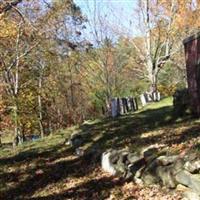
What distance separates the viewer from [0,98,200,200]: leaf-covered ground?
40.4 ft

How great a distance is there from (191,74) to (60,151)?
5835mm

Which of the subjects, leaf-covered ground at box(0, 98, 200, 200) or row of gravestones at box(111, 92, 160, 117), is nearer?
leaf-covered ground at box(0, 98, 200, 200)

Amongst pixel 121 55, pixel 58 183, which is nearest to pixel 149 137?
pixel 58 183

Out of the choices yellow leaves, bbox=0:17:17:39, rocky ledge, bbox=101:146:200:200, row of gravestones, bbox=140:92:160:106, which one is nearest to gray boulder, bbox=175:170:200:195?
rocky ledge, bbox=101:146:200:200

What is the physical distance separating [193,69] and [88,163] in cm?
597

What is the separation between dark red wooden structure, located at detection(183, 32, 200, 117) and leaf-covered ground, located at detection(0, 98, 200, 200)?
69 centimetres

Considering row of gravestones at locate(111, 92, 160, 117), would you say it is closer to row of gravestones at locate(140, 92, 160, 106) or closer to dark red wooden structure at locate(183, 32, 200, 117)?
row of gravestones at locate(140, 92, 160, 106)

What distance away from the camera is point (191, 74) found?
1883cm

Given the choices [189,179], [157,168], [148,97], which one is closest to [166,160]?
[157,168]

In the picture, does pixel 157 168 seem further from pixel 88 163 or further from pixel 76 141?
pixel 76 141

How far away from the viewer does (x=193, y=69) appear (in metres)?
18.7

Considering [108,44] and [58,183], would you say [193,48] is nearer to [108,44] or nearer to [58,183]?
[58,183]

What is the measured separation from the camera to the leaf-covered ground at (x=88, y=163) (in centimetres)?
1231

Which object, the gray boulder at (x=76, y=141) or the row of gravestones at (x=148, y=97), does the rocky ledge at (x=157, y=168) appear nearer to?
the gray boulder at (x=76, y=141)
